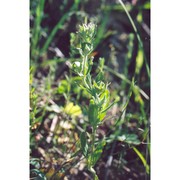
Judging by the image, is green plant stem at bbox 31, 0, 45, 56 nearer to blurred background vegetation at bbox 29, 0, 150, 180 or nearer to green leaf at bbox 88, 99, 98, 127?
blurred background vegetation at bbox 29, 0, 150, 180

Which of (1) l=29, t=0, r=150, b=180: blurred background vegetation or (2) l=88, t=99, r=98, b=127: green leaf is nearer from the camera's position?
(2) l=88, t=99, r=98, b=127: green leaf

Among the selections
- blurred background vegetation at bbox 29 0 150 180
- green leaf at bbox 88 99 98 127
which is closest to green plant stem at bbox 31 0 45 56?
blurred background vegetation at bbox 29 0 150 180

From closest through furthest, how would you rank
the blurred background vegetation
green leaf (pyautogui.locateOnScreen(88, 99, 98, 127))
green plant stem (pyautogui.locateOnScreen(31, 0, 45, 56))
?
green leaf (pyautogui.locateOnScreen(88, 99, 98, 127)) < the blurred background vegetation < green plant stem (pyautogui.locateOnScreen(31, 0, 45, 56))

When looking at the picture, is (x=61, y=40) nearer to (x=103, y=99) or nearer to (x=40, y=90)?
(x=40, y=90)

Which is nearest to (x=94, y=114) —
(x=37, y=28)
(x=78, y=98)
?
(x=78, y=98)

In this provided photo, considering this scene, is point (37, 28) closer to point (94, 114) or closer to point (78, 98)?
point (78, 98)

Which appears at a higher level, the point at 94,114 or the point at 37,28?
the point at 37,28

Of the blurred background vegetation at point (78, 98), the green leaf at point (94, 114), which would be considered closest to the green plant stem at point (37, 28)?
the blurred background vegetation at point (78, 98)
